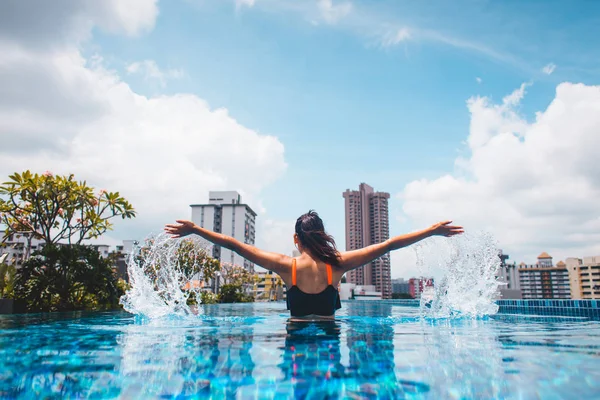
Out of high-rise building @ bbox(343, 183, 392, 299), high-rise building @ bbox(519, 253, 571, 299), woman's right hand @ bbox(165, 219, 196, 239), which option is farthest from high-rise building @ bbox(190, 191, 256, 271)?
high-rise building @ bbox(519, 253, 571, 299)

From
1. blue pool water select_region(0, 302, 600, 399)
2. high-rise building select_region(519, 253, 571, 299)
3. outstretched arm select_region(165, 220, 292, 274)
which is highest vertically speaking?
outstretched arm select_region(165, 220, 292, 274)

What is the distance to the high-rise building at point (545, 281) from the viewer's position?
158875 millimetres

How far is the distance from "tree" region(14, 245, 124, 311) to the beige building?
135764 mm

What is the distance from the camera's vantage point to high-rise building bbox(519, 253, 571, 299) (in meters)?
159

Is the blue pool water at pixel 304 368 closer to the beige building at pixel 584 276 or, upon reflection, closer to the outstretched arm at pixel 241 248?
the outstretched arm at pixel 241 248

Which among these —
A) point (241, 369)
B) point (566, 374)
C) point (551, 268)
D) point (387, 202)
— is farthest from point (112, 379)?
point (551, 268)

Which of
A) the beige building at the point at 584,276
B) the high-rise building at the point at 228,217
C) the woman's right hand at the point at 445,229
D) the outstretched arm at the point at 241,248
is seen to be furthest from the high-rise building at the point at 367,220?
the outstretched arm at the point at 241,248

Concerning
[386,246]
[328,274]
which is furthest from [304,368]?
[386,246]

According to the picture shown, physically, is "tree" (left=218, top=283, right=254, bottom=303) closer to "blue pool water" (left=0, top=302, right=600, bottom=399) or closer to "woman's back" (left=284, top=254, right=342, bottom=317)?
"woman's back" (left=284, top=254, right=342, bottom=317)

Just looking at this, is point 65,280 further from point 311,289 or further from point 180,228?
point 311,289

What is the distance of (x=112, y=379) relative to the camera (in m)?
2.65

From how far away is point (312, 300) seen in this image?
4953mm

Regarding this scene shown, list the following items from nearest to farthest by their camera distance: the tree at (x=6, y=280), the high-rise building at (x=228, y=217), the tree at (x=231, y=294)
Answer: the tree at (x=6, y=280) < the tree at (x=231, y=294) < the high-rise building at (x=228, y=217)

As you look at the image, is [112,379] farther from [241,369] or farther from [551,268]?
[551,268]
